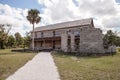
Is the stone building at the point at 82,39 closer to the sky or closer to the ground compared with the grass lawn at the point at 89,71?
closer to the sky

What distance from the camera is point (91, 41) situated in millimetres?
29719

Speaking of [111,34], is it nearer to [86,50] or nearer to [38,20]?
[86,50]

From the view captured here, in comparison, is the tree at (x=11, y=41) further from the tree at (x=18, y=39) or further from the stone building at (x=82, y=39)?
the stone building at (x=82, y=39)

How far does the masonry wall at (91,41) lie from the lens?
2928 cm

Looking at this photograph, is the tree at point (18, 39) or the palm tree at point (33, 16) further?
the tree at point (18, 39)

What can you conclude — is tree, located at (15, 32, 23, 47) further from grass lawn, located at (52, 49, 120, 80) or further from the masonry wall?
grass lawn, located at (52, 49, 120, 80)

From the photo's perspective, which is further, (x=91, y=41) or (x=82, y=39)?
(x=82, y=39)

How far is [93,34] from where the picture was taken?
2970 centimetres

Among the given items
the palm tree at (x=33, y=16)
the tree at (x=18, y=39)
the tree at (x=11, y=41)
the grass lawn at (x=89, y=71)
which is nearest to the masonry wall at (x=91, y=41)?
the grass lawn at (x=89, y=71)

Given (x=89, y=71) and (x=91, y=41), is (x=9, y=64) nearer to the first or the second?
(x=89, y=71)

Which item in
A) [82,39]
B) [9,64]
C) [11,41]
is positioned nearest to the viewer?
[9,64]

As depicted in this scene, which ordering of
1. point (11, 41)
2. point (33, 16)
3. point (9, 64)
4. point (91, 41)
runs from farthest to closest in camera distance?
point (11, 41), point (33, 16), point (91, 41), point (9, 64)

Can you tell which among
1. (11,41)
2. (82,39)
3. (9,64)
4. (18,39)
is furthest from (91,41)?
(18,39)

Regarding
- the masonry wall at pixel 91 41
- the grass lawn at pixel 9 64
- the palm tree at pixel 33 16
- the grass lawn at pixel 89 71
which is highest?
the palm tree at pixel 33 16
